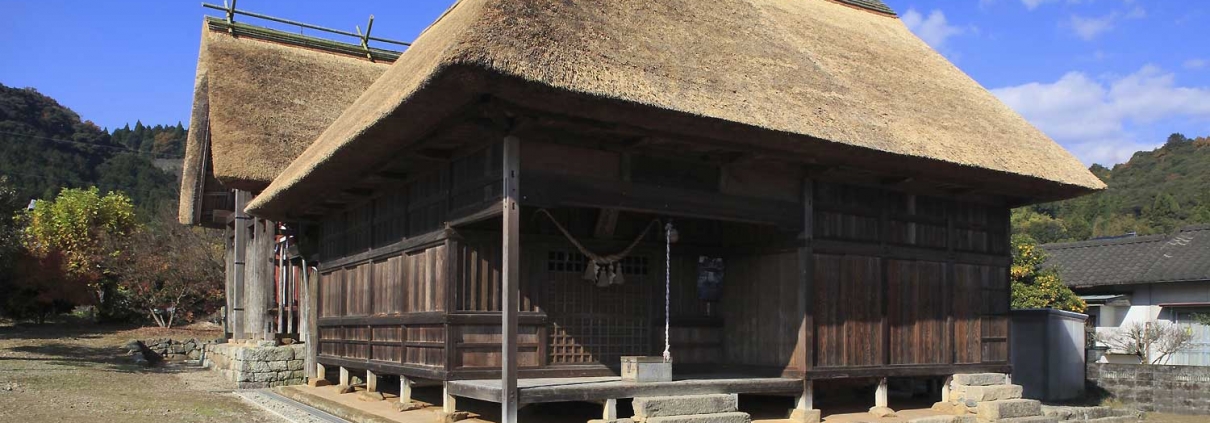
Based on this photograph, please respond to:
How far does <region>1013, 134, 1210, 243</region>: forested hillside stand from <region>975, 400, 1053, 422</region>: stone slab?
36.3 metres

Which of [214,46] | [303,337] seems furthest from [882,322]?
[214,46]

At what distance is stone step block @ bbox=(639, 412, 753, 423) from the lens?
9.78 metres

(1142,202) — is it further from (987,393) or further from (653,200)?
(653,200)

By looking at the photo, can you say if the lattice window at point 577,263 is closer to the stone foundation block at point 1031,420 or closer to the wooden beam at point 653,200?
the wooden beam at point 653,200

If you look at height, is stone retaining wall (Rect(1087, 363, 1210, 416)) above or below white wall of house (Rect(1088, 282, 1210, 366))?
below

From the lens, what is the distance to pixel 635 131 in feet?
32.1

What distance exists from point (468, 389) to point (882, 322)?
601cm

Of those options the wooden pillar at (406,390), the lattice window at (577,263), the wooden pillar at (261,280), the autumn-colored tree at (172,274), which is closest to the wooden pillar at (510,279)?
the lattice window at (577,263)

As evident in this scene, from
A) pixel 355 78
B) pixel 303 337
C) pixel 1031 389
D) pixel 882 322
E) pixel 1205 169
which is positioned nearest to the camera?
pixel 882 322

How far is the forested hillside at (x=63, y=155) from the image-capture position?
5981 cm

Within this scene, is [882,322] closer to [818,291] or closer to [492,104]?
[818,291]

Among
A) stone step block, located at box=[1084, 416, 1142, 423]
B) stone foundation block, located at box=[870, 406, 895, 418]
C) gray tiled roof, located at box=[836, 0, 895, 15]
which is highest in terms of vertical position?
gray tiled roof, located at box=[836, 0, 895, 15]

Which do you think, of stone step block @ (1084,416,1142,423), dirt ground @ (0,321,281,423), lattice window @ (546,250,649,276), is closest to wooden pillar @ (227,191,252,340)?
dirt ground @ (0,321,281,423)

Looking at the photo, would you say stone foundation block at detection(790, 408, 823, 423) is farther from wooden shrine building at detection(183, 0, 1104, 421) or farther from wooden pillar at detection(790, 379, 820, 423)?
wooden shrine building at detection(183, 0, 1104, 421)
